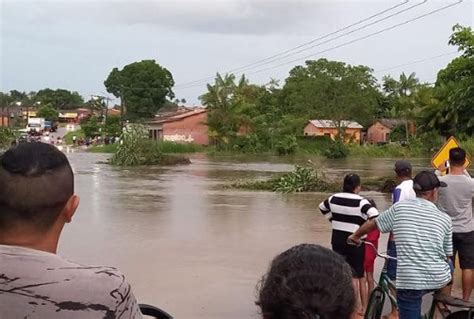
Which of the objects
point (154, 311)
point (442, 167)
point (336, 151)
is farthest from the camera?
point (336, 151)

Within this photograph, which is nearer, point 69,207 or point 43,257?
point 43,257

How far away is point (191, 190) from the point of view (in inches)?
835

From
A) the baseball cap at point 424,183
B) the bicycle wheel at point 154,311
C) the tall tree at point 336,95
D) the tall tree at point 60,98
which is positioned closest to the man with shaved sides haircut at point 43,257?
the bicycle wheel at point 154,311

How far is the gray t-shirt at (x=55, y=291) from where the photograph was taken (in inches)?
70.2

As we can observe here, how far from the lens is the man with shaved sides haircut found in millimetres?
1786

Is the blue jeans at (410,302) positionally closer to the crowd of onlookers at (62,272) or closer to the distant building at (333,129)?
the crowd of onlookers at (62,272)

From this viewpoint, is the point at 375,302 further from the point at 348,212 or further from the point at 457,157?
the point at 457,157

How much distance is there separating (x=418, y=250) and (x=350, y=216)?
1558mm

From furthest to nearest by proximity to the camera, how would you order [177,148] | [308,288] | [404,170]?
[177,148]
[404,170]
[308,288]

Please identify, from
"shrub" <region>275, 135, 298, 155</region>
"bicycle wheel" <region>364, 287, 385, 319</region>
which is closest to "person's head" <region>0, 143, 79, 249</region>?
"bicycle wheel" <region>364, 287, 385, 319</region>

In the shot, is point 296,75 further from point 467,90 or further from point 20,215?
point 20,215

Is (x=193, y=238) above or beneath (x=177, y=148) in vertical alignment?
beneath

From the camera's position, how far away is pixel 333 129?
68000mm

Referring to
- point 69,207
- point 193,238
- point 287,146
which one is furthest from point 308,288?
point 287,146
